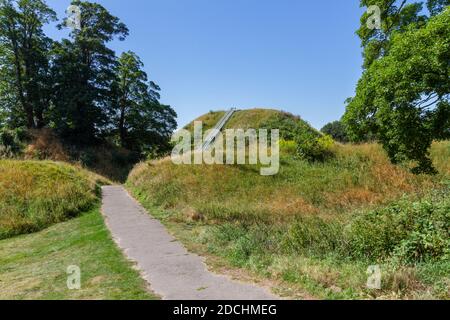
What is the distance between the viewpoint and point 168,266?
7.09 m

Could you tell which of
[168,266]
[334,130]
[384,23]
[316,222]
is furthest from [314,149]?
[334,130]

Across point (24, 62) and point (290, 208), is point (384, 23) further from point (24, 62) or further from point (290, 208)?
point (24, 62)

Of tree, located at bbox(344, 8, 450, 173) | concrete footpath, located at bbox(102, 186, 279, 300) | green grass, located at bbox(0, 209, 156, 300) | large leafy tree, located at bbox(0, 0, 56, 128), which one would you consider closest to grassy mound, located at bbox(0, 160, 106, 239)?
green grass, located at bbox(0, 209, 156, 300)

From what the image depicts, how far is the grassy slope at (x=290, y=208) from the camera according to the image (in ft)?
17.9

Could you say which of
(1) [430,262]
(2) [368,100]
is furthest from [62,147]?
(1) [430,262]

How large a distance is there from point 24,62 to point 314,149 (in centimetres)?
3035

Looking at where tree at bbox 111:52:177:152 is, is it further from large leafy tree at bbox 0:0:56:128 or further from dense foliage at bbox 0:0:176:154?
large leafy tree at bbox 0:0:56:128

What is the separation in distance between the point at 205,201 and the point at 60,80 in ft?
87.2

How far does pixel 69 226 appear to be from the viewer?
12.9 meters

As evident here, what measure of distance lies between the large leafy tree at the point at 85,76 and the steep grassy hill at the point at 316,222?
52.2 ft

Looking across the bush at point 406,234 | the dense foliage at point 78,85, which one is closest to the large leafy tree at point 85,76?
the dense foliage at point 78,85

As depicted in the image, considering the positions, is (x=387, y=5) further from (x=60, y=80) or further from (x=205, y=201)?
(x=60, y=80)

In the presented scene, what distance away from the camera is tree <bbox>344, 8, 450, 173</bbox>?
10531 mm

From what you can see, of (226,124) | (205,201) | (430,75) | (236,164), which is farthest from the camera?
(226,124)
